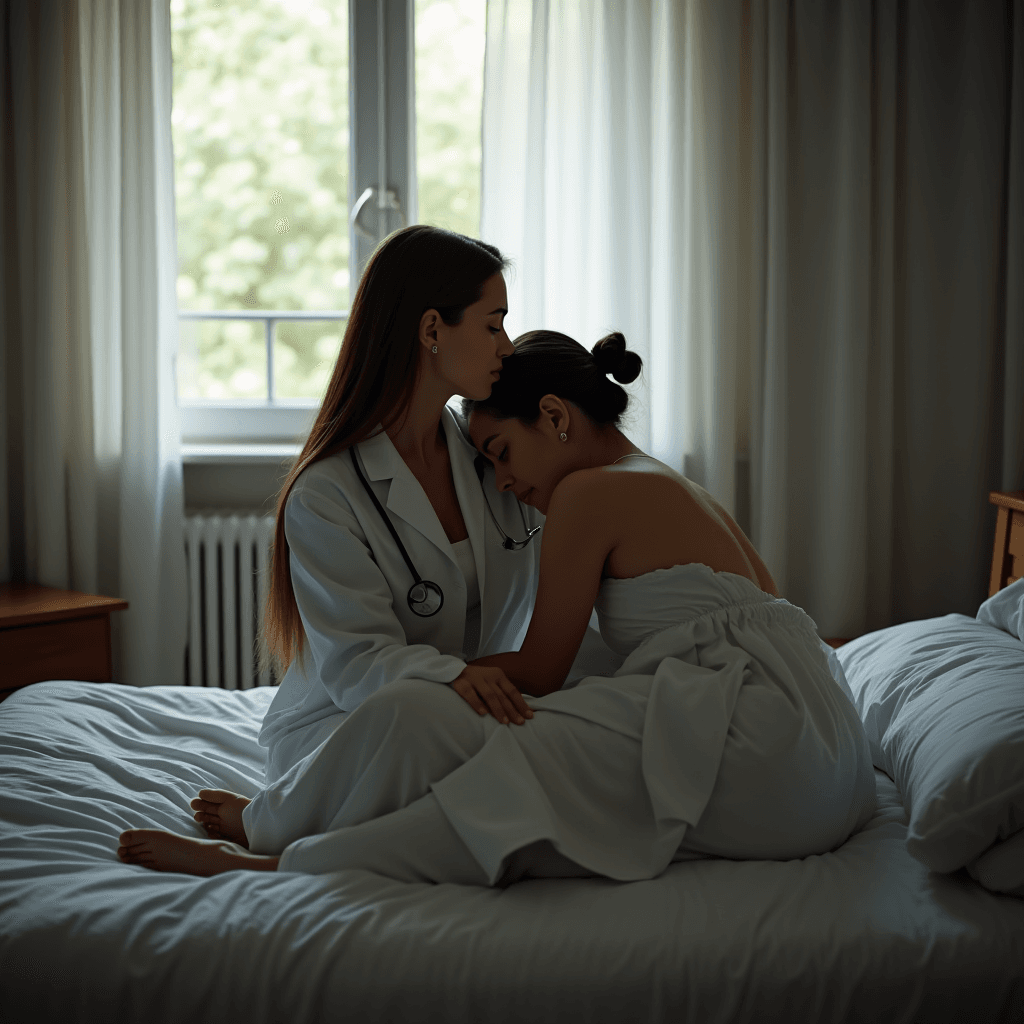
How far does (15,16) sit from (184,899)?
2557 millimetres

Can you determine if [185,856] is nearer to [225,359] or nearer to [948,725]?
[948,725]

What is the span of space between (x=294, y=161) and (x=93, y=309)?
753mm

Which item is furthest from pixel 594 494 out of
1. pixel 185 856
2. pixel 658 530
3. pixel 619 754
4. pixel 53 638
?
pixel 53 638

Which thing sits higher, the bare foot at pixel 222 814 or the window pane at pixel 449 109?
the window pane at pixel 449 109

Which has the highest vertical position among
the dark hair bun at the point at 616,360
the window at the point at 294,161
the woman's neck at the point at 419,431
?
the window at the point at 294,161

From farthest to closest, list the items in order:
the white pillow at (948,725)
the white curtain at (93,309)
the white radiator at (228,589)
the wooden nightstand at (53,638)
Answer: the white radiator at (228,589) → the white curtain at (93,309) → the wooden nightstand at (53,638) → the white pillow at (948,725)

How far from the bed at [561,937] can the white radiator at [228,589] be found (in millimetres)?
1594

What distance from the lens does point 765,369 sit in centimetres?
275

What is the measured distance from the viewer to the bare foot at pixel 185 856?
1.21m

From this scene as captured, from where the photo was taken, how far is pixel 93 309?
8.97ft

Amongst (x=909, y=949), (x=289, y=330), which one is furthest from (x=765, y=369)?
(x=909, y=949)

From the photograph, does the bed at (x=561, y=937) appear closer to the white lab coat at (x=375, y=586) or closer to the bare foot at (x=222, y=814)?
the bare foot at (x=222, y=814)

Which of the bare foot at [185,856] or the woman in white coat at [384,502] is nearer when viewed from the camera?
the bare foot at [185,856]

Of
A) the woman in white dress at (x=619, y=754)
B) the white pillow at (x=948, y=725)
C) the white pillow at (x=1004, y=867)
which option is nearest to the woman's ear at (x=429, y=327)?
the woman in white dress at (x=619, y=754)
